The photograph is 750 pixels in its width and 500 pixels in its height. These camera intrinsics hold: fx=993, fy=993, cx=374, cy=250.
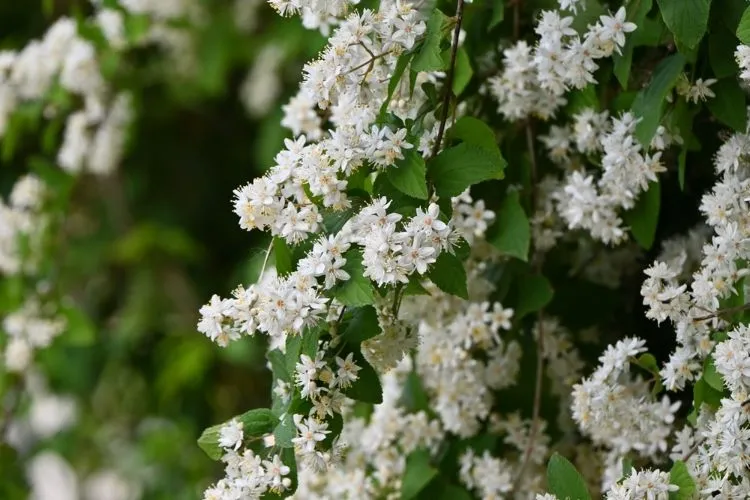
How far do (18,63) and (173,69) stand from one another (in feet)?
→ 2.31

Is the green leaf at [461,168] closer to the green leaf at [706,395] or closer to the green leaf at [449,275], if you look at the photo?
the green leaf at [449,275]

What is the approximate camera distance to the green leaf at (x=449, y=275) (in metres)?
0.91

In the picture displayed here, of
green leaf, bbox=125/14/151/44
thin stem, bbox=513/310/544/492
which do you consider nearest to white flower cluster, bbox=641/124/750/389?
thin stem, bbox=513/310/544/492

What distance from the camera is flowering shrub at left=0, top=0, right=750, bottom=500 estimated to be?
886 mm

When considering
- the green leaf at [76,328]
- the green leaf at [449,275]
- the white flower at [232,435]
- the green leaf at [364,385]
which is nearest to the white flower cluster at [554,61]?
the green leaf at [449,275]

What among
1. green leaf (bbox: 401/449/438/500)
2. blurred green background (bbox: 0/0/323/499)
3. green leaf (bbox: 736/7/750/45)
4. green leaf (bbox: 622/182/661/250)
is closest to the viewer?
green leaf (bbox: 736/7/750/45)

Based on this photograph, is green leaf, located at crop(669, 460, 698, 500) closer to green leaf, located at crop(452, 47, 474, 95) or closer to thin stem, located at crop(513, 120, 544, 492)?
thin stem, located at crop(513, 120, 544, 492)

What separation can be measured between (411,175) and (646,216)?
0.30 metres

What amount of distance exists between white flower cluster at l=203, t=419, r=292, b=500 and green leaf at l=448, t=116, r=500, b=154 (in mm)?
353

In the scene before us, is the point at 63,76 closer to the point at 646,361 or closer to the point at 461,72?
the point at 461,72

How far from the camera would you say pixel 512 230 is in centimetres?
108

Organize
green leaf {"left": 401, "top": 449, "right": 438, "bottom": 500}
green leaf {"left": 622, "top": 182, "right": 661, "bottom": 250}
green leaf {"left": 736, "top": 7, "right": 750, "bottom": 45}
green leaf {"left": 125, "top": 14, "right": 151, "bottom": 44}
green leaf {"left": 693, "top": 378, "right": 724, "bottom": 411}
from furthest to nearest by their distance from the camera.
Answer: green leaf {"left": 125, "top": 14, "right": 151, "bottom": 44} → green leaf {"left": 401, "top": 449, "right": 438, "bottom": 500} → green leaf {"left": 622, "top": 182, "right": 661, "bottom": 250} → green leaf {"left": 693, "top": 378, "right": 724, "bottom": 411} → green leaf {"left": 736, "top": 7, "right": 750, "bottom": 45}

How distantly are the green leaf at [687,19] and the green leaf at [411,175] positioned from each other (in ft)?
0.83

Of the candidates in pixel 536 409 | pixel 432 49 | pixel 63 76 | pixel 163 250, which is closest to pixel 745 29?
pixel 432 49
